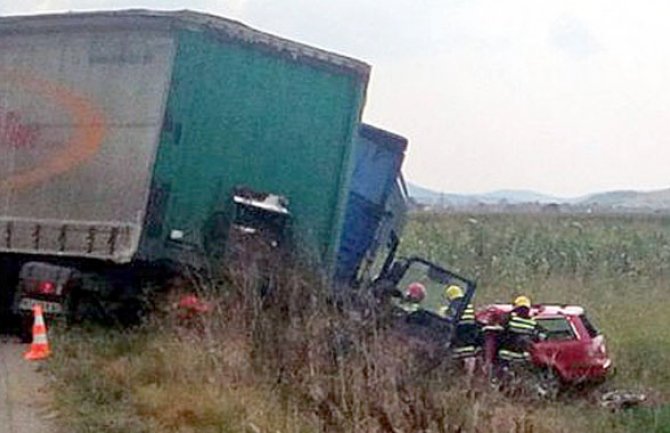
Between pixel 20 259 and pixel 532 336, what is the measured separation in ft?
18.3

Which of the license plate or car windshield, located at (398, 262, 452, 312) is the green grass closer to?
car windshield, located at (398, 262, 452, 312)

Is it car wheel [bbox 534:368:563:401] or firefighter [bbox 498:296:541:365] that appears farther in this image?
firefighter [bbox 498:296:541:365]

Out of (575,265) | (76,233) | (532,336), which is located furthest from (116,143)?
(575,265)

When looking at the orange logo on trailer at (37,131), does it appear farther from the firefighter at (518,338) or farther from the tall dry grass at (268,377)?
the firefighter at (518,338)

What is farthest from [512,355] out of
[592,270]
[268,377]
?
[592,270]

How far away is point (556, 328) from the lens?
646 inches

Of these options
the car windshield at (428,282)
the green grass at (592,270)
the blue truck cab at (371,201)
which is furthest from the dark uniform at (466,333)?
the green grass at (592,270)

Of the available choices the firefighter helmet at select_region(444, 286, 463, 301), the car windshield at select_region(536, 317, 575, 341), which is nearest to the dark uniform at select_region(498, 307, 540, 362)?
the car windshield at select_region(536, 317, 575, 341)

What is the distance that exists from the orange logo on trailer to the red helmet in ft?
11.8

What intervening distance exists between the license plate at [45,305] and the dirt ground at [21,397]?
0.42 metres

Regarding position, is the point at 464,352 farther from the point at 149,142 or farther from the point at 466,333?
the point at 149,142

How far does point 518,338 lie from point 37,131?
220 inches

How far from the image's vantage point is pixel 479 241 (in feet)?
108

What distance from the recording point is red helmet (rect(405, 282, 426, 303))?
15.5 meters
